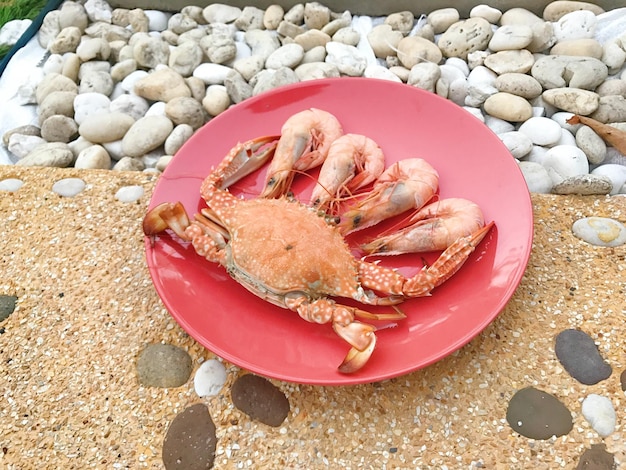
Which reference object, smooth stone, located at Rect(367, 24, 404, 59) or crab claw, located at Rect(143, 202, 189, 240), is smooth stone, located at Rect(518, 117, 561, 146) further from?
crab claw, located at Rect(143, 202, 189, 240)

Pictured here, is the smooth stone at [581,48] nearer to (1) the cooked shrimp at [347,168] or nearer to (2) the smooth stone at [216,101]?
(1) the cooked shrimp at [347,168]

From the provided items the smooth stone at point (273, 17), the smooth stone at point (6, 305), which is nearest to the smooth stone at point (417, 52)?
the smooth stone at point (273, 17)

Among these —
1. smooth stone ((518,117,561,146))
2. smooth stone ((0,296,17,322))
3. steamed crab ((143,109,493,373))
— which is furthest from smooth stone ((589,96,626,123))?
smooth stone ((0,296,17,322))

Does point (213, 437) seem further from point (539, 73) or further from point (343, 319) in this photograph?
point (539, 73)

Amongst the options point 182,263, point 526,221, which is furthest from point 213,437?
point 526,221

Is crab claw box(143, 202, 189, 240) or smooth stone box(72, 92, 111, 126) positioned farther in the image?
smooth stone box(72, 92, 111, 126)

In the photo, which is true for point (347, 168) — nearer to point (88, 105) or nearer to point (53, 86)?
point (88, 105)

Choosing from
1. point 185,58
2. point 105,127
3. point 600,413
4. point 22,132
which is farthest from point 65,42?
point 600,413
